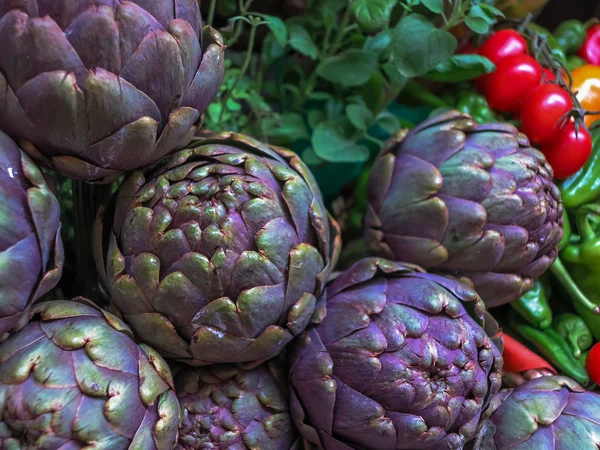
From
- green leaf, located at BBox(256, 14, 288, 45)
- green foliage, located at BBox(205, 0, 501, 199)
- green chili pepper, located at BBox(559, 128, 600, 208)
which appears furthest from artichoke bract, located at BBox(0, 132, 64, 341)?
green chili pepper, located at BBox(559, 128, 600, 208)

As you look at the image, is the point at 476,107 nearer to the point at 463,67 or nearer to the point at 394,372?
the point at 463,67

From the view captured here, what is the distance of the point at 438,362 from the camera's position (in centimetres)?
78

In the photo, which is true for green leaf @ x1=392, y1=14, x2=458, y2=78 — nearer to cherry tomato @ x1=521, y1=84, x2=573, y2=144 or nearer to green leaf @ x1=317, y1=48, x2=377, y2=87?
green leaf @ x1=317, y1=48, x2=377, y2=87

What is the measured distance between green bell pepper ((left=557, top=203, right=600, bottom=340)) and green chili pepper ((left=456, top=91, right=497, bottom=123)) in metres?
0.31

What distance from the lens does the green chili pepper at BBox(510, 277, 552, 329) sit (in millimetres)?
1206

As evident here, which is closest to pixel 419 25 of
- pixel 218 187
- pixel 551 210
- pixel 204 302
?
pixel 551 210

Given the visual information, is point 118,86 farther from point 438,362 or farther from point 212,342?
point 438,362

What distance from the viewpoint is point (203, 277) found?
2.37 feet

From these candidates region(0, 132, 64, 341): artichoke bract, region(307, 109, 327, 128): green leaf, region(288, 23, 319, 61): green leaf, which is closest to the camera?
region(0, 132, 64, 341): artichoke bract

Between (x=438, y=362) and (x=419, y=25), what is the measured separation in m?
0.68

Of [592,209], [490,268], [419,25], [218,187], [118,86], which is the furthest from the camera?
[592,209]

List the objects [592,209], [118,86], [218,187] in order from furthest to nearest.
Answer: [592,209] → [218,187] → [118,86]

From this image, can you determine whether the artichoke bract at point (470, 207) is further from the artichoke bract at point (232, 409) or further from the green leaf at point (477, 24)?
the artichoke bract at point (232, 409)

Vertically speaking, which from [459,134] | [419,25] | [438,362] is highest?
[419,25]
